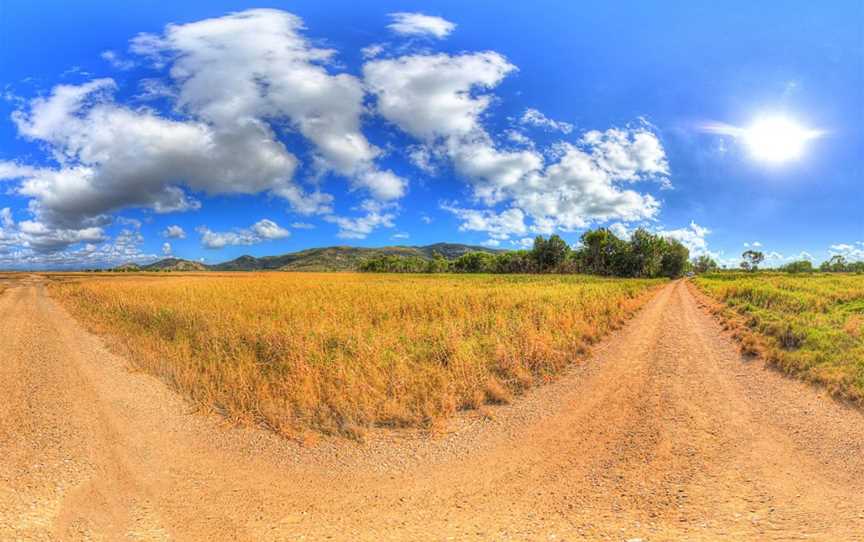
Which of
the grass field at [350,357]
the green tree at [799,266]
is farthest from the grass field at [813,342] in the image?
the green tree at [799,266]

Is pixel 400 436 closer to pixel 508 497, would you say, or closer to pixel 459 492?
pixel 459 492

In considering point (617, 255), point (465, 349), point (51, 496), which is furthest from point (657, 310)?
point (617, 255)

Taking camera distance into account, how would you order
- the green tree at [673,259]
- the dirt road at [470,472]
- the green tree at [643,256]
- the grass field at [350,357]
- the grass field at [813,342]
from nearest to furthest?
the dirt road at [470,472] < the grass field at [350,357] < the grass field at [813,342] < the green tree at [643,256] < the green tree at [673,259]

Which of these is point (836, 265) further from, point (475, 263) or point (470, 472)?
point (470, 472)

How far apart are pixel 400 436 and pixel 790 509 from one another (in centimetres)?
512

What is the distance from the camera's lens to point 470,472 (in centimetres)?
533

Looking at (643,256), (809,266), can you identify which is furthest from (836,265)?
(643,256)

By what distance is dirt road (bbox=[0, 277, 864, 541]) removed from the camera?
433 centimetres

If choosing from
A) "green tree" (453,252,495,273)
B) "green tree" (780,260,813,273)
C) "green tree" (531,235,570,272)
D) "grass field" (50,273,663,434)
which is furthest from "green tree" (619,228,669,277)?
"grass field" (50,273,663,434)

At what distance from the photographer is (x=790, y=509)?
4.59 m

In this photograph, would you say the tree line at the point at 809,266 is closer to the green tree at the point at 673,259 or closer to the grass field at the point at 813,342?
the green tree at the point at 673,259

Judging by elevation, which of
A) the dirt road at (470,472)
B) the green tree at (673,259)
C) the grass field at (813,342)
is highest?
the green tree at (673,259)

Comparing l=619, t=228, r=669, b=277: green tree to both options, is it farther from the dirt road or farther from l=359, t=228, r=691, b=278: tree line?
the dirt road

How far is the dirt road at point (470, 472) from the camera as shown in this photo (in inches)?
171
